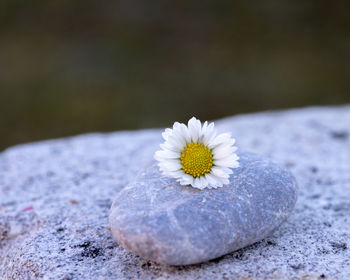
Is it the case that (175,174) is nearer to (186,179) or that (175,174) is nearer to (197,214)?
(186,179)

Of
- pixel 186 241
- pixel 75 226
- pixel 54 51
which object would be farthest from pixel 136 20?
pixel 186 241

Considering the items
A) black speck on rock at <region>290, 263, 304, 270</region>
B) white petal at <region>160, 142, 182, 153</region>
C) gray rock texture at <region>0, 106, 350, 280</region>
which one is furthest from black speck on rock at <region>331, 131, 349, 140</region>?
white petal at <region>160, 142, 182, 153</region>

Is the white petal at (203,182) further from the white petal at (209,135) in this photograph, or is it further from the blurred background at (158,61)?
the blurred background at (158,61)

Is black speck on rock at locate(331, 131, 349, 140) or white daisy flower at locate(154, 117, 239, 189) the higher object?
black speck on rock at locate(331, 131, 349, 140)

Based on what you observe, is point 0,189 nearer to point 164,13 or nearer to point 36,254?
point 36,254

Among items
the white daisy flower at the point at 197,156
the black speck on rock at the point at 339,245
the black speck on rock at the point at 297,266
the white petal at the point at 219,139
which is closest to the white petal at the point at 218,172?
the white daisy flower at the point at 197,156

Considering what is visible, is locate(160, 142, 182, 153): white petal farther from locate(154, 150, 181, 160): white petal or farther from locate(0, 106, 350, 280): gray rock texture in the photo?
locate(0, 106, 350, 280): gray rock texture

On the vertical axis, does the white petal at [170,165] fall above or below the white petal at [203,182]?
above
